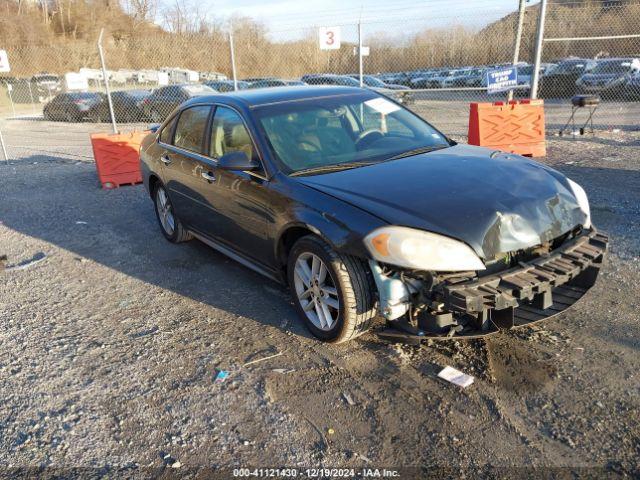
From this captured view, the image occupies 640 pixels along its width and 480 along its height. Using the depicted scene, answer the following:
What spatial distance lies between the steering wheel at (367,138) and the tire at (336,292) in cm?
108

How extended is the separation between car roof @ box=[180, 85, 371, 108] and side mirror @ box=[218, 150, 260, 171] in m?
0.64

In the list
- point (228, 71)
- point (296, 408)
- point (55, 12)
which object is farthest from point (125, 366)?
point (55, 12)

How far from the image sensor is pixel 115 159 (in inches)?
353

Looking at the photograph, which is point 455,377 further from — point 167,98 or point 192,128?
point 167,98

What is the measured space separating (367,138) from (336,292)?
4.87ft

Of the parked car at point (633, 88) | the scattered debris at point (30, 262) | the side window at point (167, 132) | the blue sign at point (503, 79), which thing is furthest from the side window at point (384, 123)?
the parked car at point (633, 88)

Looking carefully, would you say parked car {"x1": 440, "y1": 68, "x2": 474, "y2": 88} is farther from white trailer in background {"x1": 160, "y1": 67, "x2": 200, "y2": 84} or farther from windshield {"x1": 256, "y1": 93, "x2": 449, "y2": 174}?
windshield {"x1": 256, "y1": 93, "x2": 449, "y2": 174}

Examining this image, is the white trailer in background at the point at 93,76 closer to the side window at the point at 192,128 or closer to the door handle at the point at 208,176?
the side window at the point at 192,128

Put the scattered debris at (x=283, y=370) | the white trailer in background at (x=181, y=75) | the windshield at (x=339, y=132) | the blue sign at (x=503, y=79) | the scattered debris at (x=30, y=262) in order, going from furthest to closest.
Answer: the white trailer in background at (x=181, y=75) → the blue sign at (x=503, y=79) → the scattered debris at (x=30, y=262) → the windshield at (x=339, y=132) → the scattered debris at (x=283, y=370)

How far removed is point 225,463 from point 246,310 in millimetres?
1683

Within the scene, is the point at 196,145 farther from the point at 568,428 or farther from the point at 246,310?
the point at 568,428

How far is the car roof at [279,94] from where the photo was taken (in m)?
4.49

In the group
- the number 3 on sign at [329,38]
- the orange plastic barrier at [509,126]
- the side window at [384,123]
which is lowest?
the orange plastic barrier at [509,126]

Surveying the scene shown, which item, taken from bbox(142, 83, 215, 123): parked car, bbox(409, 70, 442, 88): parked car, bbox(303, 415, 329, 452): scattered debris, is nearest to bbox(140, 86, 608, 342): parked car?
bbox(303, 415, 329, 452): scattered debris
